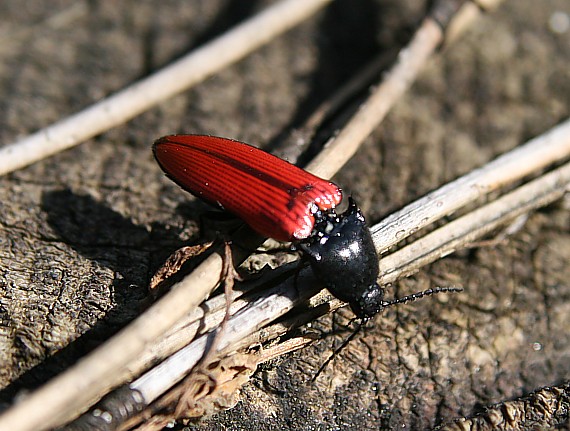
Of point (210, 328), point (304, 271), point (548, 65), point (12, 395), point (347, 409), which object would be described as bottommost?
point (548, 65)

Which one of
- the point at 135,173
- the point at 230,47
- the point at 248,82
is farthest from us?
the point at 248,82

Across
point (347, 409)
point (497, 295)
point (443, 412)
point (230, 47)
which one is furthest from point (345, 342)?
point (230, 47)

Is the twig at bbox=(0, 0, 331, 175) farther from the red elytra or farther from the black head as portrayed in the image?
the black head

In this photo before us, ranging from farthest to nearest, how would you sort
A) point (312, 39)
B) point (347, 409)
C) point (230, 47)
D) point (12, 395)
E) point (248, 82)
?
point (312, 39) → point (248, 82) → point (230, 47) → point (347, 409) → point (12, 395)

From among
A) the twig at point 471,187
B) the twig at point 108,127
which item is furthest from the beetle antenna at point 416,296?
the twig at point 108,127

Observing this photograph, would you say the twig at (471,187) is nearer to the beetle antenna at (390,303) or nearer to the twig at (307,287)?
the twig at (307,287)

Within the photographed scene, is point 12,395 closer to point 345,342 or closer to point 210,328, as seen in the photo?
point 210,328
